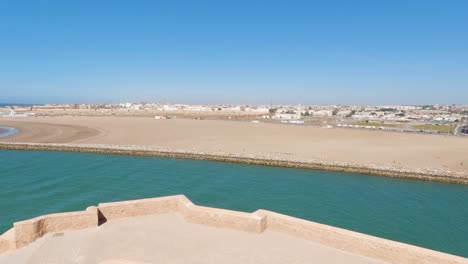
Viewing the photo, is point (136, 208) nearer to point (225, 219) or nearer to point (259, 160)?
point (225, 219)

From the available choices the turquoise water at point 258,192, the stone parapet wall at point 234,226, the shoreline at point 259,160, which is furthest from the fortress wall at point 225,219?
the shoreline at point 259,160

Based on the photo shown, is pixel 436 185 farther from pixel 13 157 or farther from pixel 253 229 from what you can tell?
pixel 13 157

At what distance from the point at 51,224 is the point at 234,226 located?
19.5ft

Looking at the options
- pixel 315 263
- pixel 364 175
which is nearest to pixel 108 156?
pixel 364 175

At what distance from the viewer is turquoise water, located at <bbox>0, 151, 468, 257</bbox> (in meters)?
16.2

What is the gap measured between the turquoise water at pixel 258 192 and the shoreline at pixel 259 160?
1292 millimetres

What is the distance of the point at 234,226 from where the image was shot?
380 inches

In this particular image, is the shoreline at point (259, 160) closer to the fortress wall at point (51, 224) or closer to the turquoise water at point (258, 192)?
the turquoise water at point (258, 192)

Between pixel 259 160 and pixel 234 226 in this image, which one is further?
pixel 259 160

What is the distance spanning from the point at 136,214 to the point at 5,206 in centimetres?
1224

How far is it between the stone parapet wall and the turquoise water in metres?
7.69

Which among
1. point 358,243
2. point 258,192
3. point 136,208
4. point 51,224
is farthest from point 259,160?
point 51,224

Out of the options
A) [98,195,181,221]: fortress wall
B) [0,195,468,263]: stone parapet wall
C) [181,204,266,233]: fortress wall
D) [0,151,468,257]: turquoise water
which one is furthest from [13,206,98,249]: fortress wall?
[0,151,468,257]: turquoise water

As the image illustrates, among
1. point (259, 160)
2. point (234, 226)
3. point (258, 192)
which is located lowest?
point (258, 192)
